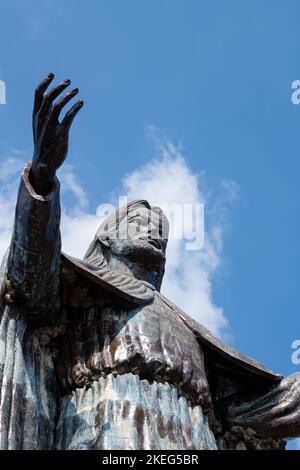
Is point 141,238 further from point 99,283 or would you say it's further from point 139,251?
point 99,283

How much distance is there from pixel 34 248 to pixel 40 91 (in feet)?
4.78

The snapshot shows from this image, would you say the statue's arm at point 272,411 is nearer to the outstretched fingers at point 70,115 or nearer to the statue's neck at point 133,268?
the statue's neck at point 133,268

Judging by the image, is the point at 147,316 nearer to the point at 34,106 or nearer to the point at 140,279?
the point at 140,279

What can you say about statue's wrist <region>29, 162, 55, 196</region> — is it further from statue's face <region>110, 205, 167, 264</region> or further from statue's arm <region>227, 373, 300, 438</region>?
statue's arm <region>227, 373, 300, 438</region>

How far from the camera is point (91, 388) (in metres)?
10.7

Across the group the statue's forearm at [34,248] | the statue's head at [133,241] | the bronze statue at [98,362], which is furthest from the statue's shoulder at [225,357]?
the statue's forearm at [34,248]

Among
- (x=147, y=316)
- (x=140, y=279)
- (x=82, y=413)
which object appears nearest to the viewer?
(x=82, y=413)

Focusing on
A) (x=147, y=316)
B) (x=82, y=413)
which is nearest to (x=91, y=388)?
(x=82, y=413)

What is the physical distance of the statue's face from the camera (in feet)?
40.4

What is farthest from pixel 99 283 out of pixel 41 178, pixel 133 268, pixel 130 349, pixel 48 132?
pixel 48 132

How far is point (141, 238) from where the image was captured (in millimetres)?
12414

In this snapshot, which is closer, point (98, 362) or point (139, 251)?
point (98, 362)
